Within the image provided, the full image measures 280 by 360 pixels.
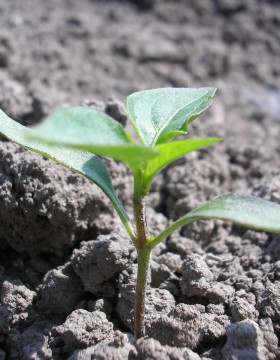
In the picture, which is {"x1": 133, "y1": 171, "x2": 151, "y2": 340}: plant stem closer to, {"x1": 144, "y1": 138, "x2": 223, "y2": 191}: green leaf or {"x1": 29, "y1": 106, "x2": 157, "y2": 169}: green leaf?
{"x1": 144, "y1": 138, "x2": 223, "y2": 191}: green leaf

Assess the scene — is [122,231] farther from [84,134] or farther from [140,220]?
[84,134]

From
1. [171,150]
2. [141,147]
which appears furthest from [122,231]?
[141,147]

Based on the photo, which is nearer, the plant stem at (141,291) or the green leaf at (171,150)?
the green leaf at (171,150)

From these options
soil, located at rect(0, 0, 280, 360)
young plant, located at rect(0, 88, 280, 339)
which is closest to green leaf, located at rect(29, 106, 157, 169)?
young plant, located at rect(0, 88, 280, 339)

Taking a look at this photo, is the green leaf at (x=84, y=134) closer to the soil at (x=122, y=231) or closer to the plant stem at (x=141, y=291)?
the plant stem at (x=141, y=291)

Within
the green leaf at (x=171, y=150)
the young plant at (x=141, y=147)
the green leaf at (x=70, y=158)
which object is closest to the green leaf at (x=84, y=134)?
the young plant at (x=141, y=147)

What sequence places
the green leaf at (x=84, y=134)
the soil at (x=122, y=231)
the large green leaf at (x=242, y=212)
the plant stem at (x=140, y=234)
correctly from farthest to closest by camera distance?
the soil at (x=122, y=231)
the plant stem at (x=140, y=234)
the large green leaf at (x=242, y=212)
the green leaf at (x=84, y=134)

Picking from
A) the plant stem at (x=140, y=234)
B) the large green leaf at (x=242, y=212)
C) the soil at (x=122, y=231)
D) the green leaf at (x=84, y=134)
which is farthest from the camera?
the soil at (x=122, y=231)
